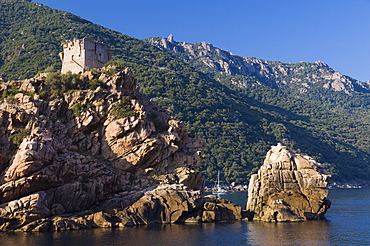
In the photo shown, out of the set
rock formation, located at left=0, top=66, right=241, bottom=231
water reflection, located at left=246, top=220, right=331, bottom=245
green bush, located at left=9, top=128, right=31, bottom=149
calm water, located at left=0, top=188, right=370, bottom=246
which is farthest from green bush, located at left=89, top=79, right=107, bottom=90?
water reflection, located at left=246, top=220, right=331, bottom=245

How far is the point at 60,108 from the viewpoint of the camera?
6662 centimetres

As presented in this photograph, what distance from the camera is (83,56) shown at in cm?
7825

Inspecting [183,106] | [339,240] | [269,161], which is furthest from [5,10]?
[339,240]

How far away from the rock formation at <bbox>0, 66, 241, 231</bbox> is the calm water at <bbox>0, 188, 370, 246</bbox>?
8.93ft

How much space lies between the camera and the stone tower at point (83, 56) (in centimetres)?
7831

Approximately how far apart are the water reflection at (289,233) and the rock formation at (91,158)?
8.68 metres

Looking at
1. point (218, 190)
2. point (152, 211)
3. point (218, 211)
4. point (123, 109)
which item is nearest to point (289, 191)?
point (218, 211)

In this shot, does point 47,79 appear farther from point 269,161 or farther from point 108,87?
point 269,161

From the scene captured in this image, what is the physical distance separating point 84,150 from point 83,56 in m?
20.1

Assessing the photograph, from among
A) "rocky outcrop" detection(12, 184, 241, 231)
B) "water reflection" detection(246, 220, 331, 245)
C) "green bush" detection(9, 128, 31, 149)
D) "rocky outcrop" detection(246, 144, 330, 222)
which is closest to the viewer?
"water reflection" detection(246, 220, 331, 245)

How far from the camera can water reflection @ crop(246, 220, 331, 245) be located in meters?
49.7

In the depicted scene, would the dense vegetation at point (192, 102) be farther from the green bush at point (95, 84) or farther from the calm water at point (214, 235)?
the calm water at point (214, 235)

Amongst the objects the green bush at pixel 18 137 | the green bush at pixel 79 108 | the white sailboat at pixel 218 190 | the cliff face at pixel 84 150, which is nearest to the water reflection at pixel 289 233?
the cliff face at pixel 84 150

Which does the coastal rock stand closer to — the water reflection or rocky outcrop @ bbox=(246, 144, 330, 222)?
rocky outcrop @ bbox=(246, 144, 330, 222)
